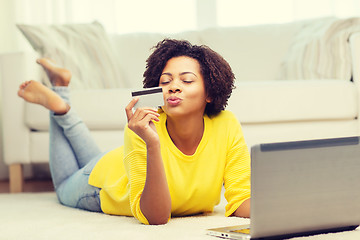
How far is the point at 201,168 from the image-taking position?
1387 mm

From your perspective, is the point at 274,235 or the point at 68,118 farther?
the point at 68,118

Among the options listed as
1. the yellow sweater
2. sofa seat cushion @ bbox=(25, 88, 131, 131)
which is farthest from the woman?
sofa seat cushion @ bbox=(25, 88, 131, 131)

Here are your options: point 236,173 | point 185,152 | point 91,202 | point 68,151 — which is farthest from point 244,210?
point 68,151

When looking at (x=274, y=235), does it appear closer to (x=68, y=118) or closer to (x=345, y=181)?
(x=345, y=181)

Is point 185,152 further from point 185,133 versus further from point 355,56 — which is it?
point 355,56

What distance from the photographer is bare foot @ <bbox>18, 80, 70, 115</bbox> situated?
1787 millimetres

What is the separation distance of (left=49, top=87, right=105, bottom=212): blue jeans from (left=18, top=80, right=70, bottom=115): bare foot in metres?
0.03

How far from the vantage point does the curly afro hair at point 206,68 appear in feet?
4.60

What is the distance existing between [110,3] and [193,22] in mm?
554

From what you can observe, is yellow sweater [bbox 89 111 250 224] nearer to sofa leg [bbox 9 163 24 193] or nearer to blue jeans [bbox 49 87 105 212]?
blue jeans [bbox 49 87 105 212]

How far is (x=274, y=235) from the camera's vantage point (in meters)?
0.97

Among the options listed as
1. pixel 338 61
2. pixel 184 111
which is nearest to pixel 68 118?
pixel 184 111

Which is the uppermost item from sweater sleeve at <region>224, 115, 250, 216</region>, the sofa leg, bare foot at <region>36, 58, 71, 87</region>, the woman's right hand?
bare foot at <region>36, 58, 71, 87</region>

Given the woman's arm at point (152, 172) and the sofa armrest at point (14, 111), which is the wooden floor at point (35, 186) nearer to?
the sofa armrest at point (14, 111)
